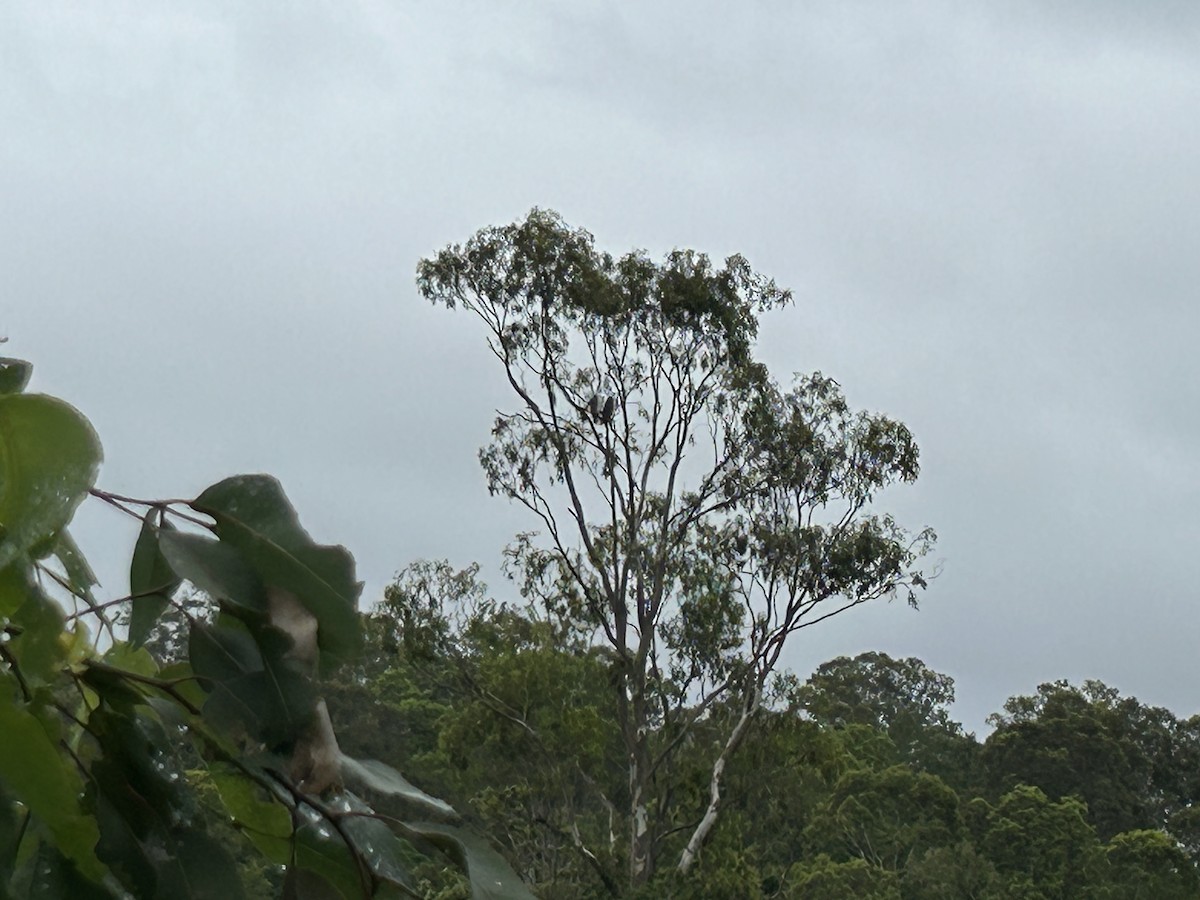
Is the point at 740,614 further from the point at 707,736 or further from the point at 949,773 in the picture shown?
the point at 949,773

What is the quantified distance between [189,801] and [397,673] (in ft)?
74.0

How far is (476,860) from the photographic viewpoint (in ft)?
2.09

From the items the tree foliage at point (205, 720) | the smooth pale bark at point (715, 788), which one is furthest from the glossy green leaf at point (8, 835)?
the smooth pale bark at point (715, 788)

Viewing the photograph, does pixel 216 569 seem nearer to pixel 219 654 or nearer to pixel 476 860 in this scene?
pixel 219 654

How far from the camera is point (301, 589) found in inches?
23.3

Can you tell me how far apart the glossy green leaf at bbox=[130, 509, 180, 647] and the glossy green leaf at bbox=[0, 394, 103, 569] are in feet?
0.31

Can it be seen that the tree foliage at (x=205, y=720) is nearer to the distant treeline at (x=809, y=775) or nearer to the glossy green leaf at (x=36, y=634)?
the glossy green leaf at (x=36, y=634)

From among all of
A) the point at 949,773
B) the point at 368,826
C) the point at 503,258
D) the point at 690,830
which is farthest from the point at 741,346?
the point at 368,826

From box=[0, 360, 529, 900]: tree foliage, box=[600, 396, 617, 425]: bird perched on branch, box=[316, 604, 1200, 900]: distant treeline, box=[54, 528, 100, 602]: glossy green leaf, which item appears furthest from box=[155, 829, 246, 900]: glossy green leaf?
box=[600, 396, 617, 425]: bird perched on branch

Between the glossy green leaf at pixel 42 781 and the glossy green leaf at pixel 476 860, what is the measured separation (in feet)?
0.42

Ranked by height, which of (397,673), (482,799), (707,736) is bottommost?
(482,799)

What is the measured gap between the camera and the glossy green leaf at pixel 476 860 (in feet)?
1.98

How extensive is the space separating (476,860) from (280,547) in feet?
0.51

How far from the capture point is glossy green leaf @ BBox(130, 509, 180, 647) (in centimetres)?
58
